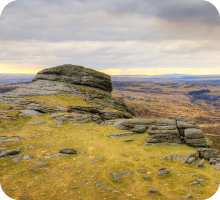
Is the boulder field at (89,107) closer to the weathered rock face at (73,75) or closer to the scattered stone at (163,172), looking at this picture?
the weathered rock face at (73,75)

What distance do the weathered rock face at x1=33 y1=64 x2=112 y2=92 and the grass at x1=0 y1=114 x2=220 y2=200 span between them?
25.6 metres

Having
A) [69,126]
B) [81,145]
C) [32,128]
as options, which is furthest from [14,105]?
[81,145]

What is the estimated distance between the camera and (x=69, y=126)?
2953 cm

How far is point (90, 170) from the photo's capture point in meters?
16.1

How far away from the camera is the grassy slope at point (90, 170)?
12.5 m

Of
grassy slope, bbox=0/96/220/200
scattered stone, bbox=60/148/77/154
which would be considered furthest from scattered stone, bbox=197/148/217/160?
scattered stone, bbox=60/148/77/154

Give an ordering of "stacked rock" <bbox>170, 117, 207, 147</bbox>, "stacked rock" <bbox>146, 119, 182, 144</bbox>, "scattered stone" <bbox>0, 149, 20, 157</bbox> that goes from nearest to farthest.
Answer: "scattered stone" <bbox>0, 149, 20, 157</bbox> → "stacked rock" <bbox>170, 117, 207, 147</bbox> → "stacked rock" <bbox>146, 119, 182, 144</bbox>

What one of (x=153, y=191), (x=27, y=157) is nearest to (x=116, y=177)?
(x=153, y=191)

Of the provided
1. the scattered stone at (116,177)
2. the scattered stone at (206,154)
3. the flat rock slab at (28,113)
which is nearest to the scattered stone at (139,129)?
the scattered stone at (206,154)

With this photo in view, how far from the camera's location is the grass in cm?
1247

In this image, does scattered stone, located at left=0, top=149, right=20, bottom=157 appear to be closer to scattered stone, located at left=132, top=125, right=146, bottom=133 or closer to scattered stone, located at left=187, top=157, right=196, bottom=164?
scattered stone, located at left=132, top=125, right=146, bottom=133

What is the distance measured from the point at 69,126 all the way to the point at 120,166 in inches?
636

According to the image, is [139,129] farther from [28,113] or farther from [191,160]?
[28,113]

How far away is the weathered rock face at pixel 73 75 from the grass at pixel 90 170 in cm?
2558
